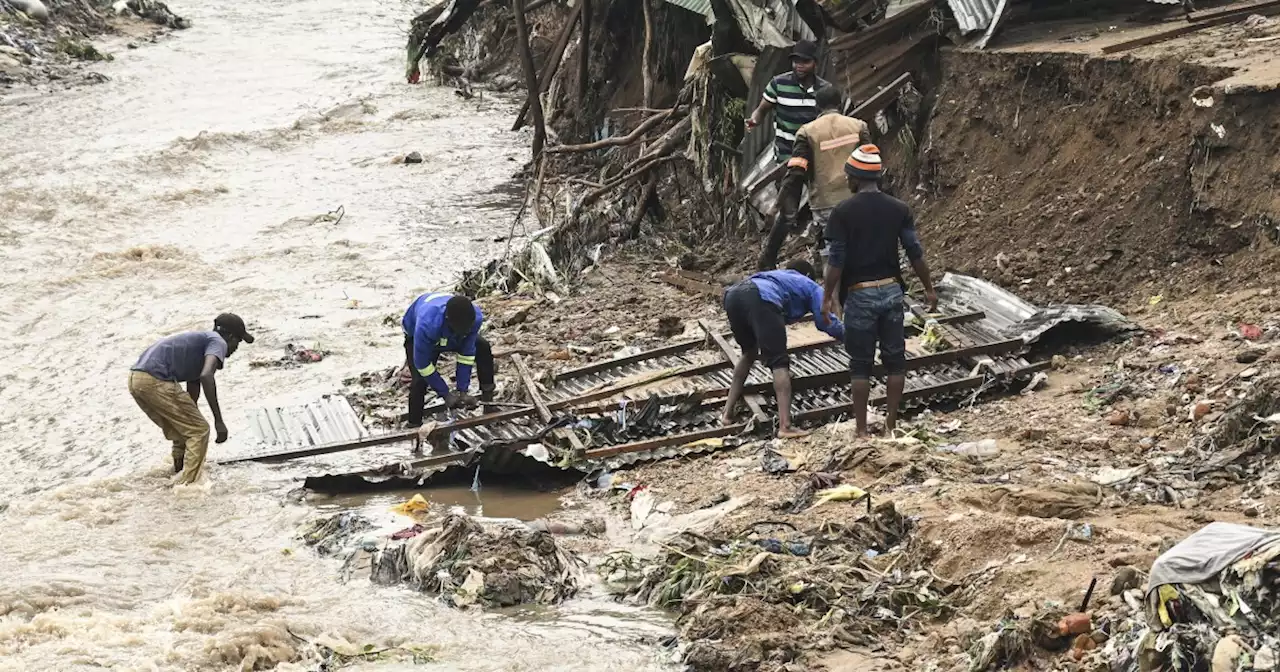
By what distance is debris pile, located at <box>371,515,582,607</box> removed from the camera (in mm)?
6102

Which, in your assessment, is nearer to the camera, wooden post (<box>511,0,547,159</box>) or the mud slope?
the mud slope

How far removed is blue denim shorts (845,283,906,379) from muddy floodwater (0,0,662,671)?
202cm

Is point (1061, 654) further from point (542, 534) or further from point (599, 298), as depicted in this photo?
point (599, 298)

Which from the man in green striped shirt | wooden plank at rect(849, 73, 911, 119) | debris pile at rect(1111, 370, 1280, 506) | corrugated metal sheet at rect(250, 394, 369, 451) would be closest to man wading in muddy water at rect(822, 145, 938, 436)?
debris pile at rect(1111, 370, 1280, 506)

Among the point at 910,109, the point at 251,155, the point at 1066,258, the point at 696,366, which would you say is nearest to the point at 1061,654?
the point at 696,366

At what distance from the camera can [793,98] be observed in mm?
9688

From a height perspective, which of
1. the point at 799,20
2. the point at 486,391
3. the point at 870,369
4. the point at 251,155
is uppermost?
the point at 799,20

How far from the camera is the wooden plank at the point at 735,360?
313 inches

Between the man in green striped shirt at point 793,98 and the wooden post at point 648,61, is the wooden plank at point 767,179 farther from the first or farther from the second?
the wooden post at point 648,61

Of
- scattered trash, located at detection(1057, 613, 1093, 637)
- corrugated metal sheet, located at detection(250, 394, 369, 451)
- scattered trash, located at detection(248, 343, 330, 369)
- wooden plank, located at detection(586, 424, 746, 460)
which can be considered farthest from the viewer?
scattered trash, located at detection(248, 343, 330, 369)

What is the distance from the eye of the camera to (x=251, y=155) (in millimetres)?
21125

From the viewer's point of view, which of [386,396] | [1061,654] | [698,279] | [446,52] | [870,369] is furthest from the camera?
[446,52]

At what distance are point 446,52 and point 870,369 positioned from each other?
68.2 ft

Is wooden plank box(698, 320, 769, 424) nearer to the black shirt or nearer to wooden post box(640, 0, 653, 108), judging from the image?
the black shirt
